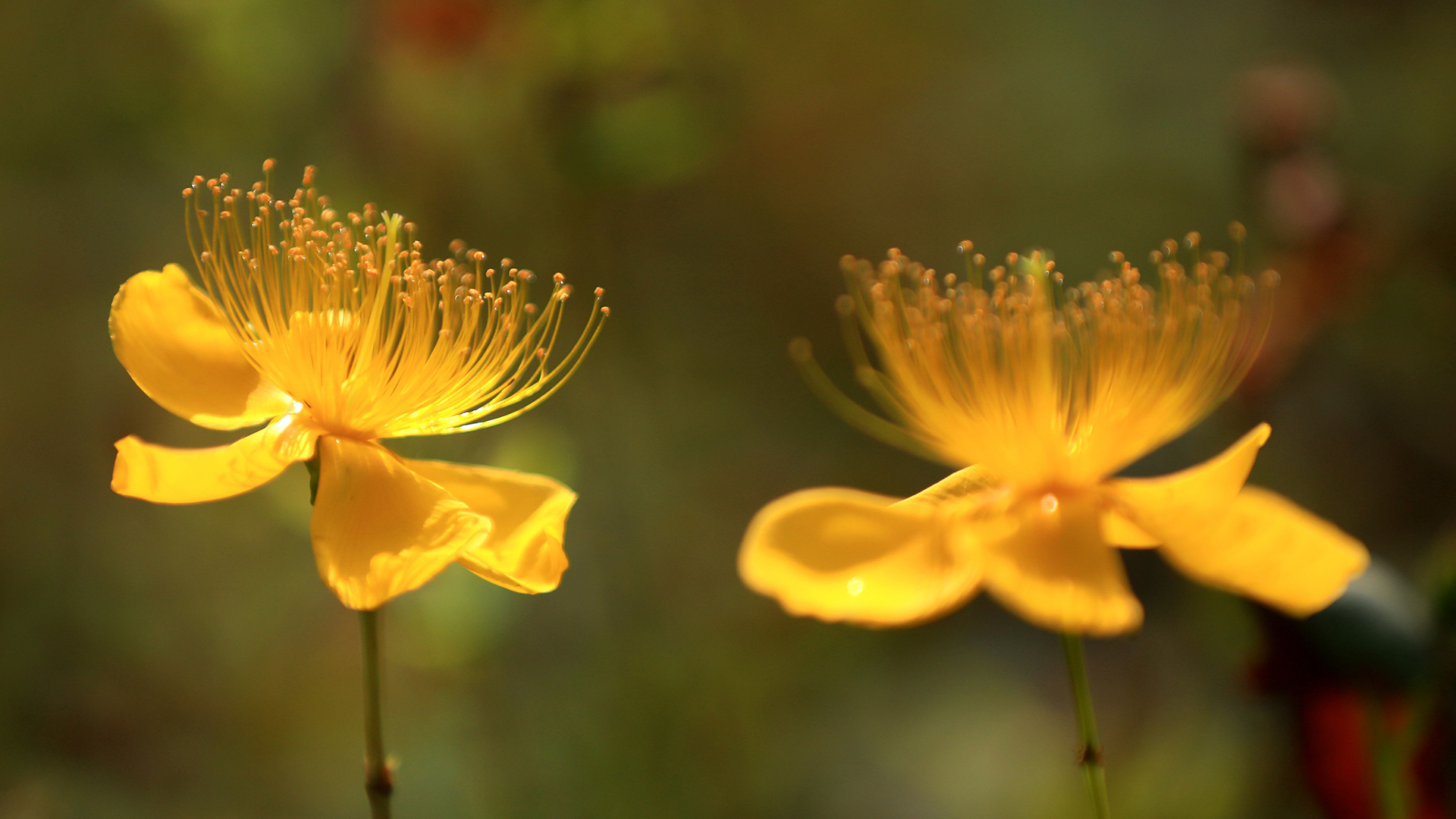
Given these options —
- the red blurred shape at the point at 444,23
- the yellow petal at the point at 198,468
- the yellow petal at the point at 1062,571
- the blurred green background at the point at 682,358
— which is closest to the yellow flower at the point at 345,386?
the yellow petal at the point at 198,468

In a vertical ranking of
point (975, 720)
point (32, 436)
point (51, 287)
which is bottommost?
point (975, 720)

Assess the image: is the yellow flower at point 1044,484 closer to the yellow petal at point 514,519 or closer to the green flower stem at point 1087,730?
the green flower stem at point 1087,730

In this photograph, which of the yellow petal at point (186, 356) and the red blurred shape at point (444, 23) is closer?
the yellow petal at point (186, 356)

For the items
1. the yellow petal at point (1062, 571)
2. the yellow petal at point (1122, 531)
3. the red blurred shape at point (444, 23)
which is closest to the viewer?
the yellow petal at point (1062, 571)

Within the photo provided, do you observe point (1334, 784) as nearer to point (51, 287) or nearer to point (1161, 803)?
point (1161, 803)

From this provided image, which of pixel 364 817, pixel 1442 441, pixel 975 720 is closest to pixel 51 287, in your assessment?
pixel 364 817

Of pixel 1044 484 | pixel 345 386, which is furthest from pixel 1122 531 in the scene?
pixel 345 386

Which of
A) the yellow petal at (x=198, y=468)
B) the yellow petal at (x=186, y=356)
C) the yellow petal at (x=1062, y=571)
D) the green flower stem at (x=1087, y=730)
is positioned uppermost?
the yellow petal at (x=186, y=356)
